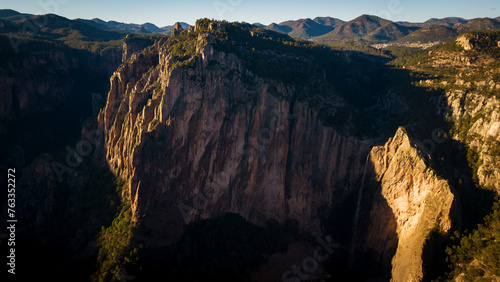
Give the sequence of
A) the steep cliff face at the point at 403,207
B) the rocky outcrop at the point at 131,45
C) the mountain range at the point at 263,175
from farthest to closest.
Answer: the rocky outcrop at the point at 131,45 < the mountain range at the point at 263,175 < the steep cliff face at the point at 403,207

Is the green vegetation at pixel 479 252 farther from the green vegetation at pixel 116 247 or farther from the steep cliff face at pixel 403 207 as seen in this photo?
the green vegetation at pixel 116 247

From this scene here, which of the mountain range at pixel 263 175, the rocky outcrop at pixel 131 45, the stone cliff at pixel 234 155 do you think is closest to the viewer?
the mountain range at pixel 263 175

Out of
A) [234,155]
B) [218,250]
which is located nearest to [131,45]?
[234,155]

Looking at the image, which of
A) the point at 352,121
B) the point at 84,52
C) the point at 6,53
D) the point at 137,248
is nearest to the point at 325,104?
the point at 352,121

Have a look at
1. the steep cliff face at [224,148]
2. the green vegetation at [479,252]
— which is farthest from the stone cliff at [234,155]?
the green vegetation at [479,252]

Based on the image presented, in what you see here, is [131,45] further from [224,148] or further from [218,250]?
[218,250]

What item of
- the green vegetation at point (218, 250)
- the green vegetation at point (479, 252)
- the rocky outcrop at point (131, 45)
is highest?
the rocky outcrop at point (131, 45)

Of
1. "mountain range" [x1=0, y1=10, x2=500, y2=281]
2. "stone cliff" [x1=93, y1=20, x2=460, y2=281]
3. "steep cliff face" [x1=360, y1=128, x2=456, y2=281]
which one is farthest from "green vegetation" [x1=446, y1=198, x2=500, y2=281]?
"stone cliff" [x1=93, y1=20, x2=460, y2=281]
